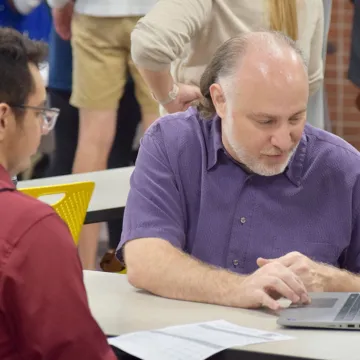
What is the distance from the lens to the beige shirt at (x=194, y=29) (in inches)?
112

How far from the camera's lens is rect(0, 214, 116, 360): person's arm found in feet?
4.73

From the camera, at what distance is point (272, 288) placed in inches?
83.0

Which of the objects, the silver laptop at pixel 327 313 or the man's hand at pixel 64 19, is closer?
the silver laptop at pixel 327 313

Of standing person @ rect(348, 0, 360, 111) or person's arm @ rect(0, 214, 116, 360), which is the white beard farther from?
standing person @ rect(348, 0, 360, 111)

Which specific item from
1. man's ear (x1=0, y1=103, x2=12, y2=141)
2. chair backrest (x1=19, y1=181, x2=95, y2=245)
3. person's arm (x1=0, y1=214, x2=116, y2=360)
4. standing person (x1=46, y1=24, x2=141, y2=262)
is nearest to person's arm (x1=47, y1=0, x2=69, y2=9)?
standing person (x1=46, y1=24, x2=141, y2=262)

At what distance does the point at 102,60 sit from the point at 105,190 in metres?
0.85

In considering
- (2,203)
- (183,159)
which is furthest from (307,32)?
(2,203)

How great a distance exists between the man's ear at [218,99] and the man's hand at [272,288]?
50 centimetres

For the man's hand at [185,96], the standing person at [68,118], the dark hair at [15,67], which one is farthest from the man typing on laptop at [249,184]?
the standing person at [68,118]

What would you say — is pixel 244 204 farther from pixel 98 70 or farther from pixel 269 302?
pixel 98 70

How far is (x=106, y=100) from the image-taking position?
409 cm

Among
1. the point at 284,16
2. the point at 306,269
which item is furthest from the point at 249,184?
the point at 284,16

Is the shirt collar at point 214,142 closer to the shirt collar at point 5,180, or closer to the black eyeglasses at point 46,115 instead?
the black eyeglasses at point 46,115

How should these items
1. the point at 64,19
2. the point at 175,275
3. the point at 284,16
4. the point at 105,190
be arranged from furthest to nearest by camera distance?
1. the point at 64,19
2. the point at 105,190
3. the point at 284,16
4. the point at 175,275
